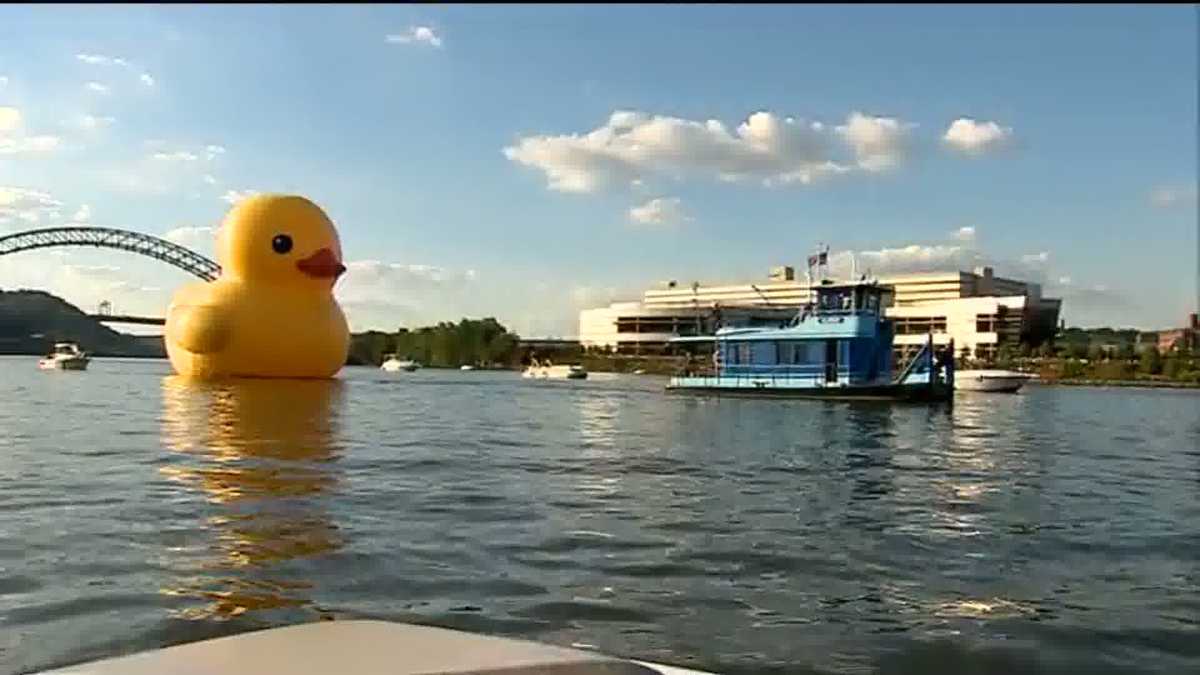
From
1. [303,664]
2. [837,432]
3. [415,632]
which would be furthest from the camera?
[837,432]

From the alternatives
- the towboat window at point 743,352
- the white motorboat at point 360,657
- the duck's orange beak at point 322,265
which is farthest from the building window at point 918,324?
the white motorboat at point 360,657

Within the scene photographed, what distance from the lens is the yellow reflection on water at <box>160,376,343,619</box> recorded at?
7137 millimetres

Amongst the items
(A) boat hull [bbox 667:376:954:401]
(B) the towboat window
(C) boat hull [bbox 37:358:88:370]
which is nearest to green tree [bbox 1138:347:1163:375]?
(A) boat hull [bbox 667:376:954:401]

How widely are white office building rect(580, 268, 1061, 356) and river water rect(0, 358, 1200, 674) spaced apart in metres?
66.0

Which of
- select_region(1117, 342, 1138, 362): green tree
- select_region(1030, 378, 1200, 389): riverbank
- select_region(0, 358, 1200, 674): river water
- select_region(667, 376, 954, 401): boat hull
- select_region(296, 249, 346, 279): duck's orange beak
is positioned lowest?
select_region(0, 358, 1200, 674): river water

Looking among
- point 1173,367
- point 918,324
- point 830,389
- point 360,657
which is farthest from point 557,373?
point 360,657

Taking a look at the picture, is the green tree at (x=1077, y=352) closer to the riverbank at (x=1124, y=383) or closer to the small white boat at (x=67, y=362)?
the riverbank at (x=1124, y=383)

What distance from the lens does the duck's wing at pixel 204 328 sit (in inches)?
1451

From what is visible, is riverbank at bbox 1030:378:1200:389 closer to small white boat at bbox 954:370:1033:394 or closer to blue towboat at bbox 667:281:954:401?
small white boat at bbox 954:370:1033:394

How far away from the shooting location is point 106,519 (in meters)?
9.70

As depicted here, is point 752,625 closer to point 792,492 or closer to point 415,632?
point 415,632

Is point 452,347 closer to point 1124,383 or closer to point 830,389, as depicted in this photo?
point 1124,383

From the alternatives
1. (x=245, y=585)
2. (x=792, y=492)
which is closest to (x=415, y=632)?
(x=245, y=585)

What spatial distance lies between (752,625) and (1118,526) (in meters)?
6.02
